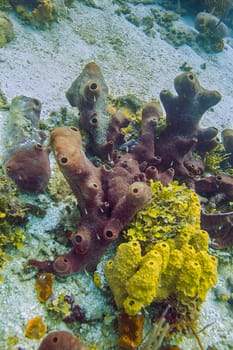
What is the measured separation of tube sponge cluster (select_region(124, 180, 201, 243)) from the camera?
376 centimetres

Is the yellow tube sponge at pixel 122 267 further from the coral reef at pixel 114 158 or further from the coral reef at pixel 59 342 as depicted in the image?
the coral reef at pixel 59 342

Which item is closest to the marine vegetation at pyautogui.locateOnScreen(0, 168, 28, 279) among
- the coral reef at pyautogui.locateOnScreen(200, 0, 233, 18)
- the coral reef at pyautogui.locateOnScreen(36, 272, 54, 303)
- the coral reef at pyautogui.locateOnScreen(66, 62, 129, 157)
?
the coral reef at pyautogui.locateOnScreen(36, 272, 54, 303)

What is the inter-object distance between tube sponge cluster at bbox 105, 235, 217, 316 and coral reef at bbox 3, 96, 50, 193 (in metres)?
1.50

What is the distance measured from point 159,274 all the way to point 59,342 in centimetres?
121

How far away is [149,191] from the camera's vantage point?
3.40 m

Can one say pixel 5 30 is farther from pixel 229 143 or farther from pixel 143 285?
pixel 143 285

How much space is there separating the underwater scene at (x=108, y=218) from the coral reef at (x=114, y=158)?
0.7 inches

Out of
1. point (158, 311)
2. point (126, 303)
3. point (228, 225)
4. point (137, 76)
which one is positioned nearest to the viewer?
point (126, 303)

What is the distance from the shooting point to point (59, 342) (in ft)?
9.48

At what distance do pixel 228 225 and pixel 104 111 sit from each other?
104 inches

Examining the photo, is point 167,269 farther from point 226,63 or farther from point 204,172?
point 226,63

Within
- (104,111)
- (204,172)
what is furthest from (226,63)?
(104,111)

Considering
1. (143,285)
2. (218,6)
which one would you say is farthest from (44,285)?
(218,6)

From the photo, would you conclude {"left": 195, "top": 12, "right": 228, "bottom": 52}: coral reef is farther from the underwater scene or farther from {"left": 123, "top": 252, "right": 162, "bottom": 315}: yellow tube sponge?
{"left": 123, "top": 252, "right": 162, "bottom": 315}: yellow tube sponge
